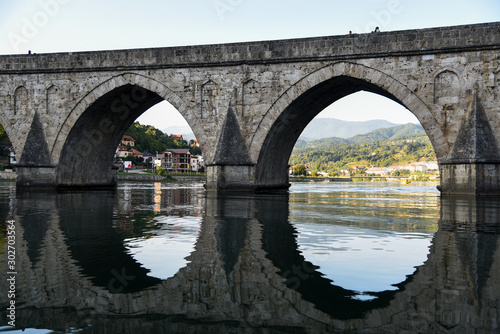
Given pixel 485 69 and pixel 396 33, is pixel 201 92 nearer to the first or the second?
pixel 396 33

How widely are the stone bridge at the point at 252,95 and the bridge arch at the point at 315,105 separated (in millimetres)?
54

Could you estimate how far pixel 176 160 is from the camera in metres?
126

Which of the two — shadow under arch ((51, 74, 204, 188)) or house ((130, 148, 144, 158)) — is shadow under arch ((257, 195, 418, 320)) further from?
house ((130, 148, 144, 158))

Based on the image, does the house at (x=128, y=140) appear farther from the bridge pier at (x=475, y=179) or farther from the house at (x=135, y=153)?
the bridge pier at (x=475, y=179)

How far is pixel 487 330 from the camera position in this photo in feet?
11.5

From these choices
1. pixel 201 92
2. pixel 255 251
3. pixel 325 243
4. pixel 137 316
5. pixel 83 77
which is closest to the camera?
pixel 137 316

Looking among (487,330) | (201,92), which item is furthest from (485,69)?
(487,330)

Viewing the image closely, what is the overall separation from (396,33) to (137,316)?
18722 mm

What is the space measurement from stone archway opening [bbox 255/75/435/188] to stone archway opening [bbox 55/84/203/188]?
6.70 meters

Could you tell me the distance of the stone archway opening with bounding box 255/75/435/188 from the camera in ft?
71.8

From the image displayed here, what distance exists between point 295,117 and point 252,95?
9.36 ft

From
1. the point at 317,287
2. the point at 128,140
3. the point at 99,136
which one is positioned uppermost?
the point at 128,140

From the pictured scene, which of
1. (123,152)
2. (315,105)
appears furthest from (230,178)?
(123,152)

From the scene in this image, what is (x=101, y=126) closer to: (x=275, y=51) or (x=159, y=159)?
(x=275, y=51)
